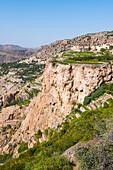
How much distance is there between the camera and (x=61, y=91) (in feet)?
80.3

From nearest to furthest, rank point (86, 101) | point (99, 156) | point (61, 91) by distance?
point (99, 156) < point (86, 101) < point (61, 91)

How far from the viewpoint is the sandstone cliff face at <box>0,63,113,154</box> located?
20.3 meters

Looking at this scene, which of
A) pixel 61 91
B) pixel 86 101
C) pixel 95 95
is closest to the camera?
pixel 95 95

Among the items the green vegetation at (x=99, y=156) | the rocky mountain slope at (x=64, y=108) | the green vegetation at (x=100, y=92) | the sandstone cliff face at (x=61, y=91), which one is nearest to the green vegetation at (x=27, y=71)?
the rocky mountain slope at (x=64, y=108)

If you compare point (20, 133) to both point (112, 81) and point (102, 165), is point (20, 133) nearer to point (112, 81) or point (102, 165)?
point (112, 81)

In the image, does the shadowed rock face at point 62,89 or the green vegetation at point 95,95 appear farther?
the shadowed rock face at point 62,89

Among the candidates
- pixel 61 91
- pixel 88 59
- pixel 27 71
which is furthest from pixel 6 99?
pixel 27 71

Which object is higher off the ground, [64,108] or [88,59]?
[88,59]

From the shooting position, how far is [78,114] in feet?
64.8

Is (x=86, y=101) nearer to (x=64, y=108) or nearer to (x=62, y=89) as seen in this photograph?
(x=64, y=108)

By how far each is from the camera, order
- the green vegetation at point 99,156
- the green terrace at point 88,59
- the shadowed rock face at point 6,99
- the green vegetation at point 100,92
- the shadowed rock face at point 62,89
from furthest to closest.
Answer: the shadowed rock face at point 6,99
the green terrace at point 88,59
the shadowed rock face at point 62,89
the green vegetation at point 100,92
the green vegetation at point 99,156

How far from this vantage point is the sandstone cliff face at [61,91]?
2030cm

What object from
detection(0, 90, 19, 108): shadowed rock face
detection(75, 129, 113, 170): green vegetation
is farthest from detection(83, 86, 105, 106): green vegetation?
detection(0, 90, 19, 108): shadowed rock face

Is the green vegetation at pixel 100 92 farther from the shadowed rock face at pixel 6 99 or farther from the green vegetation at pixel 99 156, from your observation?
the shadowed rock face at pixel 6 99
